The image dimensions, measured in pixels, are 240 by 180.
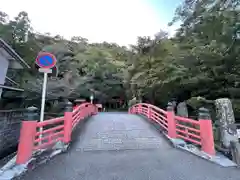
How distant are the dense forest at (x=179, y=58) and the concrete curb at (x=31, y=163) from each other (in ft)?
21.3

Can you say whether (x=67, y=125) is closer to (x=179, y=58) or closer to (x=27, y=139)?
(x=27, y=139)

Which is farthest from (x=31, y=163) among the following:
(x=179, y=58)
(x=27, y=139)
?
(x=179, y=58)

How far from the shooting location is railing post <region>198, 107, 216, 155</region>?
3576mm

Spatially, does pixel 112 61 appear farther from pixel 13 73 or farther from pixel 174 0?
pixel 174 0

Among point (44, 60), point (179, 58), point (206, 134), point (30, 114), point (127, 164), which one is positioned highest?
point (179, 58)

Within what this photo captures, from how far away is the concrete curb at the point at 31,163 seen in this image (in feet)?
8.82

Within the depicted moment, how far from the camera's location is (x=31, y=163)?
3.01m

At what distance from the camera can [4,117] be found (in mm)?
7141

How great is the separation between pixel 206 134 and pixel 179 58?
19.8ft

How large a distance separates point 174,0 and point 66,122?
9336 millimetres

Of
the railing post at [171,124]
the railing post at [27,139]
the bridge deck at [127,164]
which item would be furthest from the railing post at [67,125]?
the railing post at [171,124]

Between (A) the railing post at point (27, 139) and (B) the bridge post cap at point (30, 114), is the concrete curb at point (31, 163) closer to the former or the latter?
(A) the railing post at point (27, 139)

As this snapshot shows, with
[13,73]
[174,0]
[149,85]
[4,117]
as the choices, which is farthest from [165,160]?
[13,73]

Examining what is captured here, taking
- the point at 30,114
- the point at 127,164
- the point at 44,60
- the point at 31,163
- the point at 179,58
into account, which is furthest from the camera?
the point at 179,58
